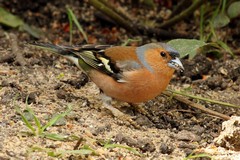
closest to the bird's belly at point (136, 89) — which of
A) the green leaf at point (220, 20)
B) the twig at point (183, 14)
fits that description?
the green leaf at point (220, 20)

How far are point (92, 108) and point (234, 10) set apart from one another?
1711mm

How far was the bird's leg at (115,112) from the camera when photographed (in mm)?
4395

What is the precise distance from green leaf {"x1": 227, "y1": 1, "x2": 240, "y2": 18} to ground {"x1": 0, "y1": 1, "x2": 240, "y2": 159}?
423mm

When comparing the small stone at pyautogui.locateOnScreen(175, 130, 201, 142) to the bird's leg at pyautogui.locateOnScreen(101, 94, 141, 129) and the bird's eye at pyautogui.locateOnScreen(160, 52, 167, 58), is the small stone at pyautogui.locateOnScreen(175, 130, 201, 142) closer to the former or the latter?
the bird's leg at pyautogui.locateOnScreen(101, 94, 141, 129)

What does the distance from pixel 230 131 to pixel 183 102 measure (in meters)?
0.83

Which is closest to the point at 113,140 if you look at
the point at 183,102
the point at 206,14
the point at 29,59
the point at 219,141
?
the point at 219,141

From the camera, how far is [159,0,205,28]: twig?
581 centimetres

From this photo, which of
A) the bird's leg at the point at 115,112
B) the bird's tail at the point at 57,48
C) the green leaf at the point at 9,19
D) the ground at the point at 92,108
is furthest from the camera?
the green leaf at the point at 9,19

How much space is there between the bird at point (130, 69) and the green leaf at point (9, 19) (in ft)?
4.53

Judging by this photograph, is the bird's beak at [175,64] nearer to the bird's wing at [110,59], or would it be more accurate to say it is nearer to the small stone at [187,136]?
the bird's wing at [110,59]

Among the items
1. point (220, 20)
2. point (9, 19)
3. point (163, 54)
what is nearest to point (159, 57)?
point (163, 54)

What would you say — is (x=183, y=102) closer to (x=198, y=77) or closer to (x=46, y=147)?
(x=198, y=77)

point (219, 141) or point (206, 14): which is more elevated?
point (206, 14)

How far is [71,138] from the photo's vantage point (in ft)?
12.5
